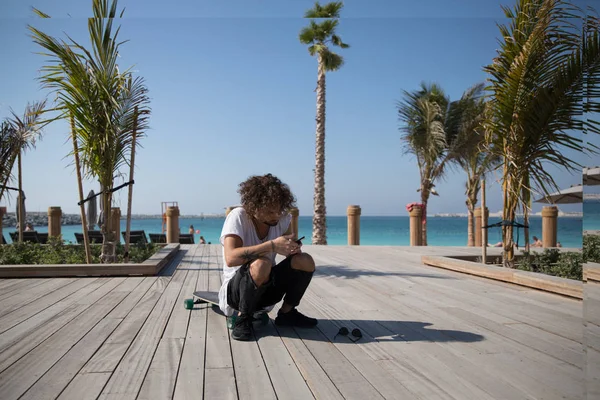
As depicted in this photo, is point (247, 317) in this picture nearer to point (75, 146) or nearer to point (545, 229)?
point (75, 146)

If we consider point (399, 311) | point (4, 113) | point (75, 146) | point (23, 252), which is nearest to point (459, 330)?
point (399, 311)

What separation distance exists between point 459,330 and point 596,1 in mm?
2321

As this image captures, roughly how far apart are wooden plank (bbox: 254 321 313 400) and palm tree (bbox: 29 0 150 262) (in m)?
3.83

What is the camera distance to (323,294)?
15.3 feet

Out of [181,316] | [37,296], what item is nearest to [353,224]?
[37,296]

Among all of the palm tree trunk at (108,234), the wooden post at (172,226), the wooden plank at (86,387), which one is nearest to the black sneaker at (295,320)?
the wooden plank at (86,387)

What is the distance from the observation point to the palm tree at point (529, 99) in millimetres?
4852

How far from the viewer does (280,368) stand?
8.01 ft

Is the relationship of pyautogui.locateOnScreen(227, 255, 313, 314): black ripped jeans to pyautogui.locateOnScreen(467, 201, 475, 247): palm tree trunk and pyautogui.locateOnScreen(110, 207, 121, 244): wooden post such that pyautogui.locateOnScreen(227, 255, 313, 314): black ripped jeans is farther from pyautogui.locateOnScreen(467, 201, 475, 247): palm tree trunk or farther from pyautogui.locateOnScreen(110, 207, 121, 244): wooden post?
pyautogui.locateOnScreen(467, 201, 475, 247): palm tree trunk

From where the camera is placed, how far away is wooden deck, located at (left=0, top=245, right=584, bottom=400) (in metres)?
2.16

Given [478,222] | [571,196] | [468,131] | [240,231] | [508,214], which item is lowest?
[478,222]

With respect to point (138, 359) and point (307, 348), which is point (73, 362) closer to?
→ point (138, 359)

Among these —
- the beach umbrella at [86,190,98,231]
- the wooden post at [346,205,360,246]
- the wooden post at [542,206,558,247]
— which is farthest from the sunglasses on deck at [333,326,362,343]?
the wooden post at [542,206,558,247]

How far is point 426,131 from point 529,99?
870cm
